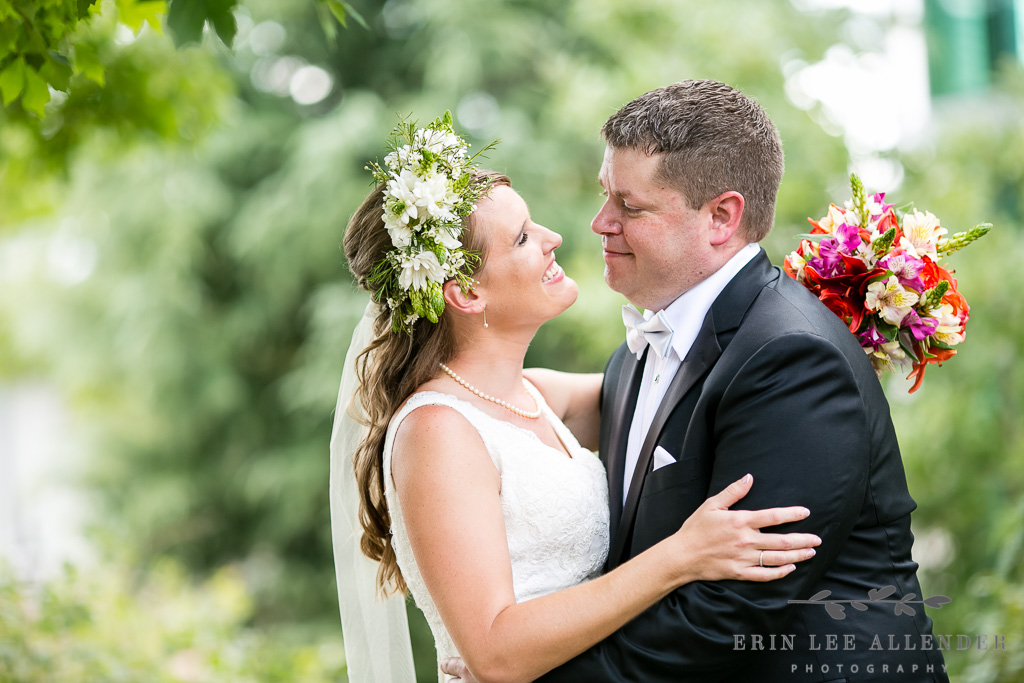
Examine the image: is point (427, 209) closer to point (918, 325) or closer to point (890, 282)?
point (890, 282)

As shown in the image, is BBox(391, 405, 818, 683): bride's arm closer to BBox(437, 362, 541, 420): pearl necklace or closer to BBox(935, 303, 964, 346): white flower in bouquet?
BBox(437, 362, 541, 420): pearl necklace

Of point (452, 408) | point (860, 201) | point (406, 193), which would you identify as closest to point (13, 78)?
point (406, 193)

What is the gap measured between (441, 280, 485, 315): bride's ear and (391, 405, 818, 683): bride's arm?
51 centimetres

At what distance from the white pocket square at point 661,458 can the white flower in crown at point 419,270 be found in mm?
846

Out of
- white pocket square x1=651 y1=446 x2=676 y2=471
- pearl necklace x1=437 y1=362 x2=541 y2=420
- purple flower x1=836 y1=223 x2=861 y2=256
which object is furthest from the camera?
pearl necklace x1=437 y1=362 x2=541 y2=420

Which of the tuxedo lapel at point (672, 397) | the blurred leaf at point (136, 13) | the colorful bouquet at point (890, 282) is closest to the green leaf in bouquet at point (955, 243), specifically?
the colorful bouquet at point (890, 282)

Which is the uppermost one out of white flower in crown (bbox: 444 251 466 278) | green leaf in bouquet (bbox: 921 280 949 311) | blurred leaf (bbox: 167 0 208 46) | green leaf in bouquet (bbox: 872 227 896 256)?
blurred leaf (bbox: 167 0 208 46)

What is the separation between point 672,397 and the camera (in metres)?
2.67

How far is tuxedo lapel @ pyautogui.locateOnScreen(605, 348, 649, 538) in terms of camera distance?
298cm

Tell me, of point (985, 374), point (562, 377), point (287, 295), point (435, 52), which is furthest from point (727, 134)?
point (287, 295)

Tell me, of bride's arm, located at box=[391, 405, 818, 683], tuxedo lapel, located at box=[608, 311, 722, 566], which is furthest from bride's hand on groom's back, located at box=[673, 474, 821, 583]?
tuxedo lapel, located at box=[608, 311, 722, 566]

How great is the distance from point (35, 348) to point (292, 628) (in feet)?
15.7

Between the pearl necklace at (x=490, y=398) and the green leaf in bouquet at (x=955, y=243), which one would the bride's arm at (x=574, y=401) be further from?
the green leaf in bouquet at (x=955, y=243)

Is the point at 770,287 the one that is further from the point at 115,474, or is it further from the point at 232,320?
the point at 115,474
